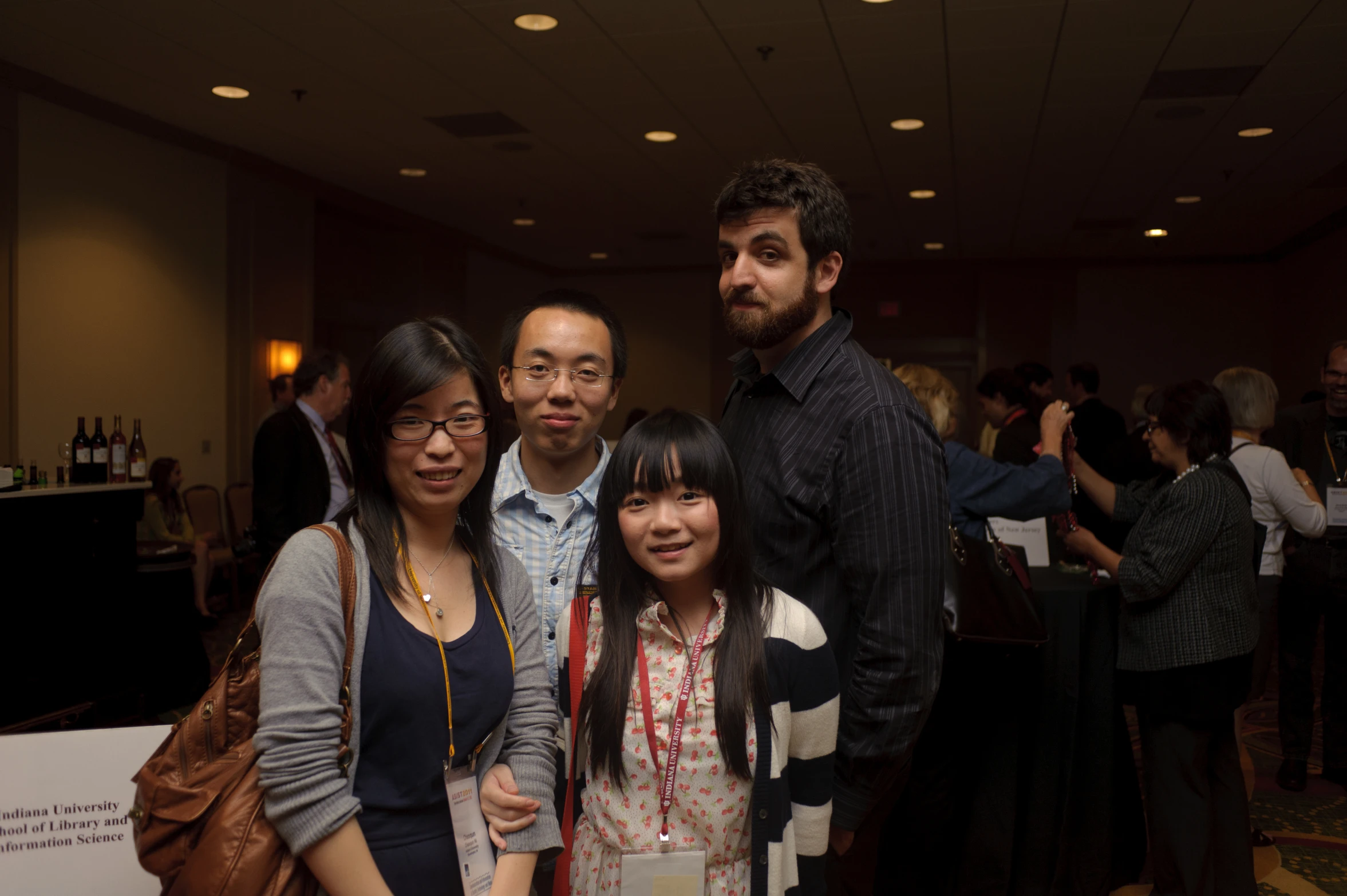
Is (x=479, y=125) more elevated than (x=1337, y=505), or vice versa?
(x=479, y=125)

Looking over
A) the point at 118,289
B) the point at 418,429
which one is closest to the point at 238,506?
the point at 118,289

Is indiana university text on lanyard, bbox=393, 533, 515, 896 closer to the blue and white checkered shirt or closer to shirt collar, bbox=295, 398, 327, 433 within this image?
the blue and white checkered shirt

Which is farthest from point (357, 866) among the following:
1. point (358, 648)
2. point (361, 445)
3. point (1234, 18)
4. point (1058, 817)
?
point (1234, 18)

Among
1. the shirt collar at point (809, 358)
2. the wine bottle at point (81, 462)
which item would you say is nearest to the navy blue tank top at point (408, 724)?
the shirt collar at point (809, 358)

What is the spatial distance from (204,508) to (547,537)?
21.1 feet

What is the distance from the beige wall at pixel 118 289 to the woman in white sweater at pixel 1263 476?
21.9 ft

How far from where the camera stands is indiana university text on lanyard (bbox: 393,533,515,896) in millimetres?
1372

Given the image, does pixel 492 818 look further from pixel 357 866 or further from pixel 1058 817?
pixel 1058 817

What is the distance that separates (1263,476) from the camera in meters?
3.95

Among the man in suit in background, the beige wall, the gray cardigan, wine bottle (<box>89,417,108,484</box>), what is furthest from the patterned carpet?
the beige wall

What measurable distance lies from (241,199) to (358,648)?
24.6 ft

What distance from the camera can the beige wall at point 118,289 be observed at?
20.3 feet

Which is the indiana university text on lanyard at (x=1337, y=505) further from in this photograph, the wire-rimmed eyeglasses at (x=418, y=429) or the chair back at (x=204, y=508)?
the chair back at (x=204, y=508)

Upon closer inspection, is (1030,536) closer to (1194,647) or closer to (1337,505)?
(1194,647)
